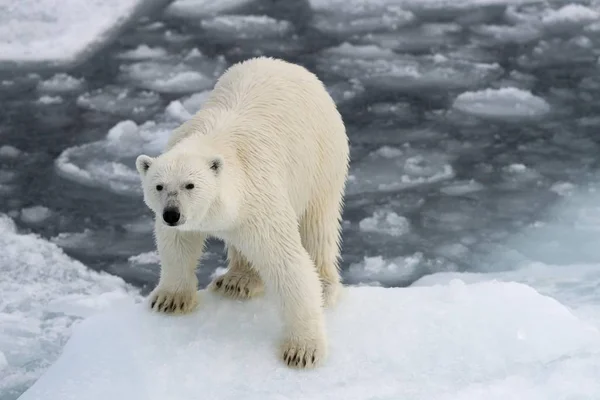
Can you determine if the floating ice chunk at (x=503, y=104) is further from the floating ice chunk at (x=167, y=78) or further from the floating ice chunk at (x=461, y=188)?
the floating ice chunk at (x=167, y=78)

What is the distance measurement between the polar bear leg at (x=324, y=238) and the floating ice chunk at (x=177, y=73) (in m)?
5.44

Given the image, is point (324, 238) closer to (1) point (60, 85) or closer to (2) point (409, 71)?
(2) point (409, 71)

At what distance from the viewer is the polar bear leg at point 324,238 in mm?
4316

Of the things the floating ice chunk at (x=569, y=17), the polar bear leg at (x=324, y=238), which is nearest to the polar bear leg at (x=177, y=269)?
the polar bear leg at (x=324, y=238)

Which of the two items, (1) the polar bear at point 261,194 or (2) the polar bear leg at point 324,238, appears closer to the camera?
(1) the polar bear at point 261,194

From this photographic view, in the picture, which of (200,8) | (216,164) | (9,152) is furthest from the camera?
(200,8)

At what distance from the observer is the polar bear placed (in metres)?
3.42

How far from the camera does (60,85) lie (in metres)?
9.64

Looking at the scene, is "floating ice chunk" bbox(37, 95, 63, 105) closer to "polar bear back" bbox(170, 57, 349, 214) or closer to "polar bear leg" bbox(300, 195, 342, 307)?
"polar bear back" bbox(170, 57, 349, 214)

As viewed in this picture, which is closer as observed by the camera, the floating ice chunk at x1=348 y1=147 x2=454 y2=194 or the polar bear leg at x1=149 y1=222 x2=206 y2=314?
the polar bear leg at x1=149 y1=222 x2=206 y2=314

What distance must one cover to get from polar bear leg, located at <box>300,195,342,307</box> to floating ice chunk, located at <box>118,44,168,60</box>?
6311mm

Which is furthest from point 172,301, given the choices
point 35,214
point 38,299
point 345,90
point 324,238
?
point 345,90

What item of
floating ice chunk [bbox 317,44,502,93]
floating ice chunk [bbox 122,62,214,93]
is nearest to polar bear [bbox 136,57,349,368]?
floating ice chunk [bbox 122,62,214,93]

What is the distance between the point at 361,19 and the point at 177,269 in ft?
25.5
